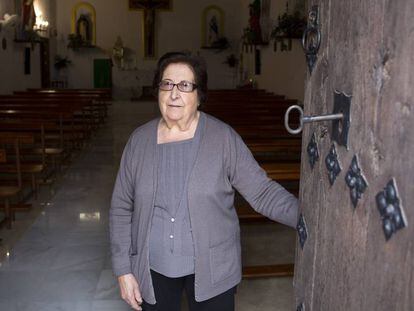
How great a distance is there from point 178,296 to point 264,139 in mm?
3888

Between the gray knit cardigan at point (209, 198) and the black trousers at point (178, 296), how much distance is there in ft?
0.12

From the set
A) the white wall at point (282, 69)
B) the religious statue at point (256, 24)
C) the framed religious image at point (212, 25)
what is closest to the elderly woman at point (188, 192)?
the white wall at point (282, 69)

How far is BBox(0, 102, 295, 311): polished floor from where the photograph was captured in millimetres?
3266

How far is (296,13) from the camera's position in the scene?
31.2 feet

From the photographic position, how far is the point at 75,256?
396 cm

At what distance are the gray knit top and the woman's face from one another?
11 centimetres

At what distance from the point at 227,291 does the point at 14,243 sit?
9.31ft

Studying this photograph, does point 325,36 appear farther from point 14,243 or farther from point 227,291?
point 14,243

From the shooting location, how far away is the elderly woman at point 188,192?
69.7 inches

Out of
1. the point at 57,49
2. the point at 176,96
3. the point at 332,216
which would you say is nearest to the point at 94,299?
the point at 176,96

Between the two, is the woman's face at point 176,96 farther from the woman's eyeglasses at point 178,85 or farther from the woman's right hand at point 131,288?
the woman's right hand at point 131,288

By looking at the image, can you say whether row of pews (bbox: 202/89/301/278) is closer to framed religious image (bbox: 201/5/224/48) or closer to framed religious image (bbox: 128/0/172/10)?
framed religious image (bbox: 201/5/224/48)

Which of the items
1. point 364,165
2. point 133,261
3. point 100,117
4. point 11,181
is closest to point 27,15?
point 100,117

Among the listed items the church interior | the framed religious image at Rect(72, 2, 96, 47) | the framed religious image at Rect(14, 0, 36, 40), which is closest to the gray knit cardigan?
the church interior
